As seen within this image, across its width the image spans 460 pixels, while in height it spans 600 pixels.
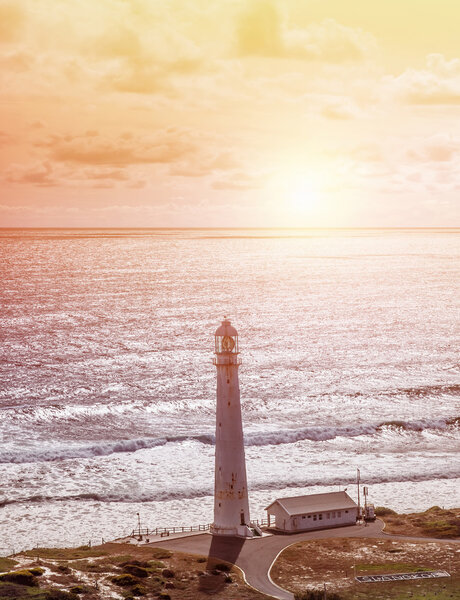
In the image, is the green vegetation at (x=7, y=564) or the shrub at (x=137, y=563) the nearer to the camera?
the green vegetation at (x=7, y=564)

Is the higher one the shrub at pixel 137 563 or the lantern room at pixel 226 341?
the lantern room at pixel 226 341

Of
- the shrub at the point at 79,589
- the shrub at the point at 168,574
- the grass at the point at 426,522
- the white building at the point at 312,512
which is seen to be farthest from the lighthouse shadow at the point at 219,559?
the grass at the point at 426,522

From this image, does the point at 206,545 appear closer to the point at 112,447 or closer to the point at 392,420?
the point at 112,447

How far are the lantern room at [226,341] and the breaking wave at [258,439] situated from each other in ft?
75.9

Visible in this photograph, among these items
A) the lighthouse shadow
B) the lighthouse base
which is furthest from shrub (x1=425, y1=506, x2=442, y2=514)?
the lighthouse shadow

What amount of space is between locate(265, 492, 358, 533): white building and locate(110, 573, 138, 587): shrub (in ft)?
31.6

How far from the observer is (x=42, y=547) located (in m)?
42.7

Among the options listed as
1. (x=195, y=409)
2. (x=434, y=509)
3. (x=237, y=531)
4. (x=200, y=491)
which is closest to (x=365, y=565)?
(x=237, y=531)

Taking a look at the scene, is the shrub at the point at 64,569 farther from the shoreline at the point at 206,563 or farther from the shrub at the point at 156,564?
the shrub at the point at 156,564

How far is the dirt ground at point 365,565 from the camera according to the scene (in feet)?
113

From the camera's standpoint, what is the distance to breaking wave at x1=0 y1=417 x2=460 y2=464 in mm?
58625

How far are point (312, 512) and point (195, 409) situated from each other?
30.3 m

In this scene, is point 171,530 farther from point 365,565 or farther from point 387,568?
point 387,568

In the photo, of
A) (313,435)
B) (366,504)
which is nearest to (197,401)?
(313,435)
